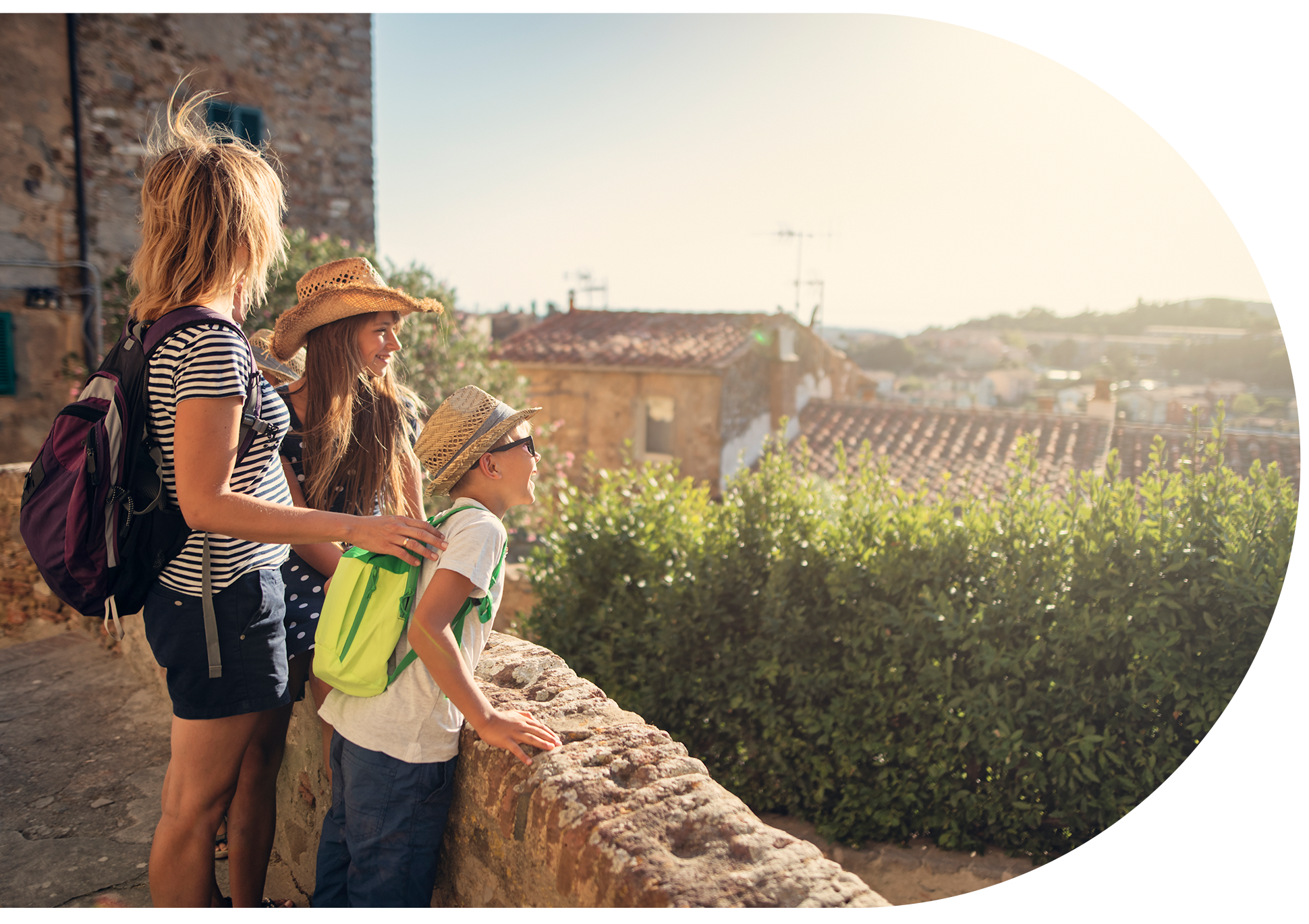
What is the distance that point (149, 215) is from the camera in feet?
5.39

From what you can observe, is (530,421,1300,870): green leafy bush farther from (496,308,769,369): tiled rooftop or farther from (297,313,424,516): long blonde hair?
(496,308,769,369): tiled rooftop

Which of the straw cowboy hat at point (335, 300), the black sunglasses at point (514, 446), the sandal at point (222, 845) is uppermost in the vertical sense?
the straw cowboy hat at point (335, 300)

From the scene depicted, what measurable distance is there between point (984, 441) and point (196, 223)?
13.7 m

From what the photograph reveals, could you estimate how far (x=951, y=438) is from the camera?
554 inches

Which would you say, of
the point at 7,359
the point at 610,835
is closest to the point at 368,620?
the point at 610,835

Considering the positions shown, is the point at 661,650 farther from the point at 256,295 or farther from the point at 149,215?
the point at 149,215

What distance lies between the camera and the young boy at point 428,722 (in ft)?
5.45

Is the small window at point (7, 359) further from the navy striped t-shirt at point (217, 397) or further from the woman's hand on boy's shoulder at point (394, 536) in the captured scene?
the woman's hand on boy's shoulder at point (394, 536)

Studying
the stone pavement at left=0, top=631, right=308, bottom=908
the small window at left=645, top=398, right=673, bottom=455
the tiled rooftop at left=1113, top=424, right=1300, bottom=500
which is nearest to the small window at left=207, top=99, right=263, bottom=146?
the small window at left=645, top=398, right=673, bottom=455

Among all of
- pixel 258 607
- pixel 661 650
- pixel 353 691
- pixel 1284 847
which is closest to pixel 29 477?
pixel 258 607

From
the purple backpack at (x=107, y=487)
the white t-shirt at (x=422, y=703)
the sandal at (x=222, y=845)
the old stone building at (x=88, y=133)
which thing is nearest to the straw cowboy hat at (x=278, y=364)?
the purple backpack at (x=107, y=487)

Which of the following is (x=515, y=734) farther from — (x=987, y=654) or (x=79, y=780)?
(x=987, y=654)

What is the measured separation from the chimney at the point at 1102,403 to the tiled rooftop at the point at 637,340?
20.9 feet
